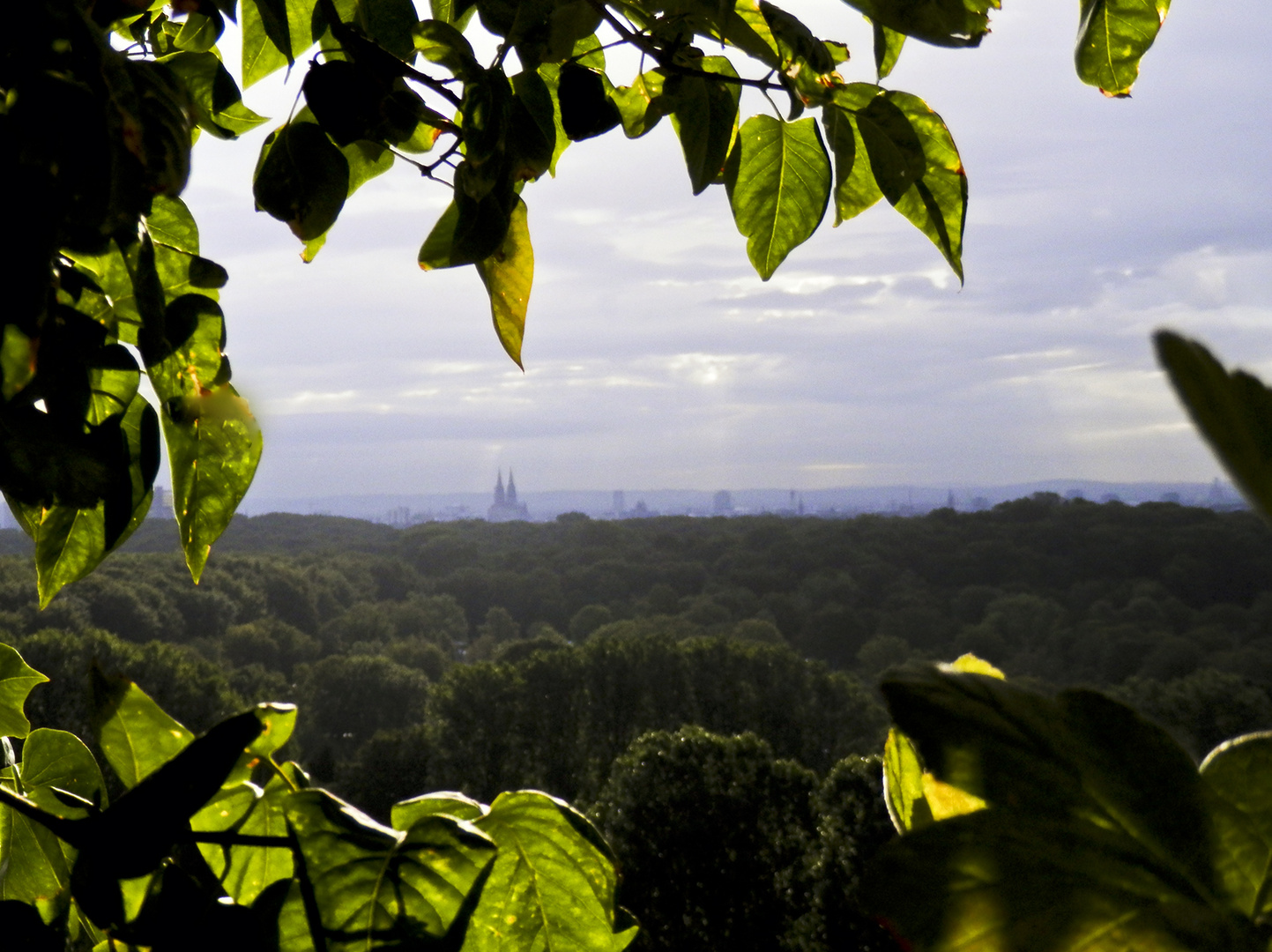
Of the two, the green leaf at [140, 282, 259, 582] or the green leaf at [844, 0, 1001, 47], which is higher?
the green leaf at [844, 0, 1001, 47]

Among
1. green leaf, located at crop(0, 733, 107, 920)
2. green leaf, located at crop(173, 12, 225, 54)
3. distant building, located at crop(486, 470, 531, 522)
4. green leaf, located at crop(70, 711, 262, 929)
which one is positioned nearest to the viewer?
green leaf, located at crop(70, 711, 262, 929)

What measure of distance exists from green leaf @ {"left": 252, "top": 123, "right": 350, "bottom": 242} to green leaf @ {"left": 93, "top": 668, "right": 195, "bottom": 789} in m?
0.19

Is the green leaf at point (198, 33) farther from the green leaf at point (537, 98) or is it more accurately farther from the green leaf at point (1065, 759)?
the green leaf at point (1065, 759)

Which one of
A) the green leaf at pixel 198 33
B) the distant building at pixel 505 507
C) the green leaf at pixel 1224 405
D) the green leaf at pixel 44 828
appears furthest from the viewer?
the distant building at pixel 505 507

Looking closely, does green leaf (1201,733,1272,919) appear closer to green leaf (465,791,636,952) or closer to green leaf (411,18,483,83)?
green leaf (465,791,636,952)

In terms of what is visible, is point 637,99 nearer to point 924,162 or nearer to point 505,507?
point 924,162

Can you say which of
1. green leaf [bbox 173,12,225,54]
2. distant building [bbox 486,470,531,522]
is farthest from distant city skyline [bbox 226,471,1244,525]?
green leaf [bbox 173,12,225,54]

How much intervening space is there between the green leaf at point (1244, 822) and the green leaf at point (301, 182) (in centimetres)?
35

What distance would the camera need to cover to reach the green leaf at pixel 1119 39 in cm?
36

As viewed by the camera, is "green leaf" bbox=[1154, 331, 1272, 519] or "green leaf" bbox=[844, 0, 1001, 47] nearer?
"green leaf" bbox=[1154, 331, 1272, 519]

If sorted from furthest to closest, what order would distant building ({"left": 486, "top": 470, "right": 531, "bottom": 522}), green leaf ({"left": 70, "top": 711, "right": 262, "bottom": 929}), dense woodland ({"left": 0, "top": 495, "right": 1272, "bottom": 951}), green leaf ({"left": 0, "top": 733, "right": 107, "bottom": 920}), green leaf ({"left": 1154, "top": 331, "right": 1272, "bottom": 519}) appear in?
distant building ({"left": 486, "top": 470, "right": 531, "bottom": 522}), dense woodland ({"left": 0, "top": 495, "right": 1272, "bottom": 951}), green leaf ({"left": 0, "top": 733, "right": 107, "bottom": 920}), green leaf ({"left": 70, "top": 711, "right": 262, "bottom": 929}), green leaf ({"left": 1154, "top": 331, "right": 1272, "bottom": 519})

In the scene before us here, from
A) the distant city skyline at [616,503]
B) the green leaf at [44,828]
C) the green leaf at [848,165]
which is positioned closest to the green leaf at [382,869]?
the green leaf at [44,828]

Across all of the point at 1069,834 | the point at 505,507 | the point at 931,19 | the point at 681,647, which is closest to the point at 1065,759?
the point at 1069,834

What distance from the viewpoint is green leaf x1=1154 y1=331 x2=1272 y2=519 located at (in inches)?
3.2
